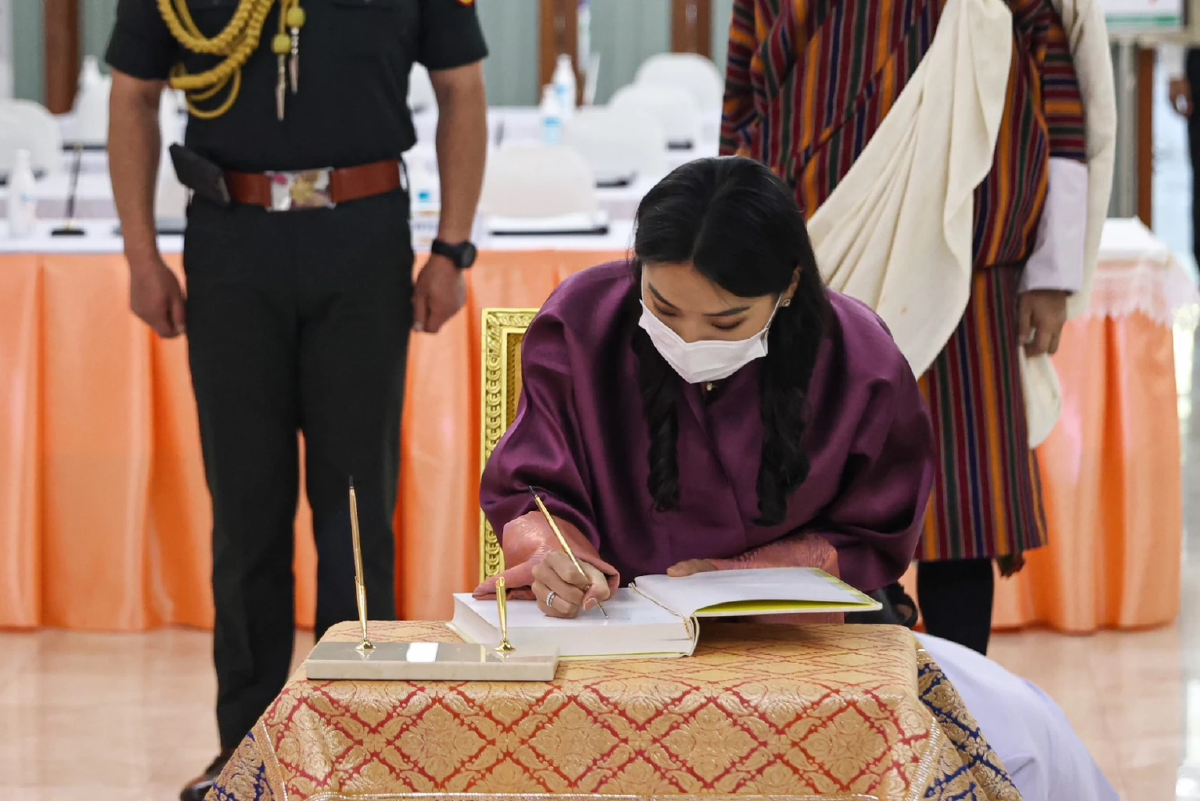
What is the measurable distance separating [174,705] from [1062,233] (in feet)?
5.82

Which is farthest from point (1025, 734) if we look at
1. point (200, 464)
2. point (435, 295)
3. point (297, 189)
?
point (200, 464)

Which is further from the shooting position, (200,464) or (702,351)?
(200,464)

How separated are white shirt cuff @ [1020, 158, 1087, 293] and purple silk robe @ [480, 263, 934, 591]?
25.2 inches

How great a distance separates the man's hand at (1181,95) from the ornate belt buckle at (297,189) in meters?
6.06

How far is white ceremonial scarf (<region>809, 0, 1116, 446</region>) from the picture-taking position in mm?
2223

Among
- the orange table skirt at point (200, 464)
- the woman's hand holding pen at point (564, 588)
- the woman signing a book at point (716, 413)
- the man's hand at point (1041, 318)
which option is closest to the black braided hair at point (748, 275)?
the woman signing a book at point (716, 413)

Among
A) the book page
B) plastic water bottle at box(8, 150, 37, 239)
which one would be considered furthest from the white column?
the book page

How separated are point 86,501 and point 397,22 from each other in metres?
1.40

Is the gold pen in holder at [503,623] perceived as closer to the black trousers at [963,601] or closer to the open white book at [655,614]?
the open white book at [655,614]

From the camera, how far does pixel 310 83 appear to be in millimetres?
2377

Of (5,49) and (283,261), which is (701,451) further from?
(5,49)

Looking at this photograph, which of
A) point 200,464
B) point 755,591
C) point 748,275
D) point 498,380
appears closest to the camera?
point 755,591

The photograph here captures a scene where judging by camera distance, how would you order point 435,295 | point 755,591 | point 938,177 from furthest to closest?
point 435,295 → point 938,177 → point 755,591

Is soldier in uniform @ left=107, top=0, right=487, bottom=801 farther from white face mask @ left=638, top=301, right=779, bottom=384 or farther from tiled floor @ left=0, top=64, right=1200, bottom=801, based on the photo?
white face mask @ left=638, top=301, right=779, bottom=384
